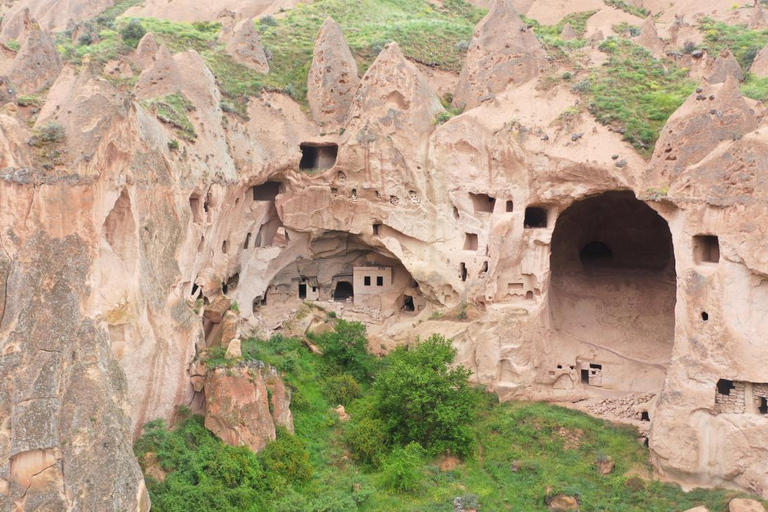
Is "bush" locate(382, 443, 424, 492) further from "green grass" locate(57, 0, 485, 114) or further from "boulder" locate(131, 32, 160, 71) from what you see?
"boulder" locate(131, 32, 160, 71)

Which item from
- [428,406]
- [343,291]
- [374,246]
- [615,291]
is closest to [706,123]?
[615,291]

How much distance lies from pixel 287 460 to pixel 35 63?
696 inches

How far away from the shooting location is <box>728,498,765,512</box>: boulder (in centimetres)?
1839

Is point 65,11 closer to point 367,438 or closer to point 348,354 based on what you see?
point 348,354

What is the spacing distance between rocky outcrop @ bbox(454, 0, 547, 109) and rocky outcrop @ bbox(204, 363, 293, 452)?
1454cm

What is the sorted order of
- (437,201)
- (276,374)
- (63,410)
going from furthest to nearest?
(437,201)
(276,374)
(63,410)

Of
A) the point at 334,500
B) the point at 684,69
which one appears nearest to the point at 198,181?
the point at 334,500

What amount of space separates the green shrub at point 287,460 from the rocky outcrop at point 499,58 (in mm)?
15185

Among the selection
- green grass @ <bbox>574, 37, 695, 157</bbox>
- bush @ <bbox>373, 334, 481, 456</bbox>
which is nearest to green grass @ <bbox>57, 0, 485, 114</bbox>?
green grass @ <bbox>574, 37, 695, 157</bbox>

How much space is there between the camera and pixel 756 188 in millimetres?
18891

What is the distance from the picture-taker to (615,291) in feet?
88.4

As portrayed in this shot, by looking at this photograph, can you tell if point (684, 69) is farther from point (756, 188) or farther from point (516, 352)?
point (516, 352)

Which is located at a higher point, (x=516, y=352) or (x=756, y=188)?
(x=756, y=188)

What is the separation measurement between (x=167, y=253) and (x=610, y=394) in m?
16.5
